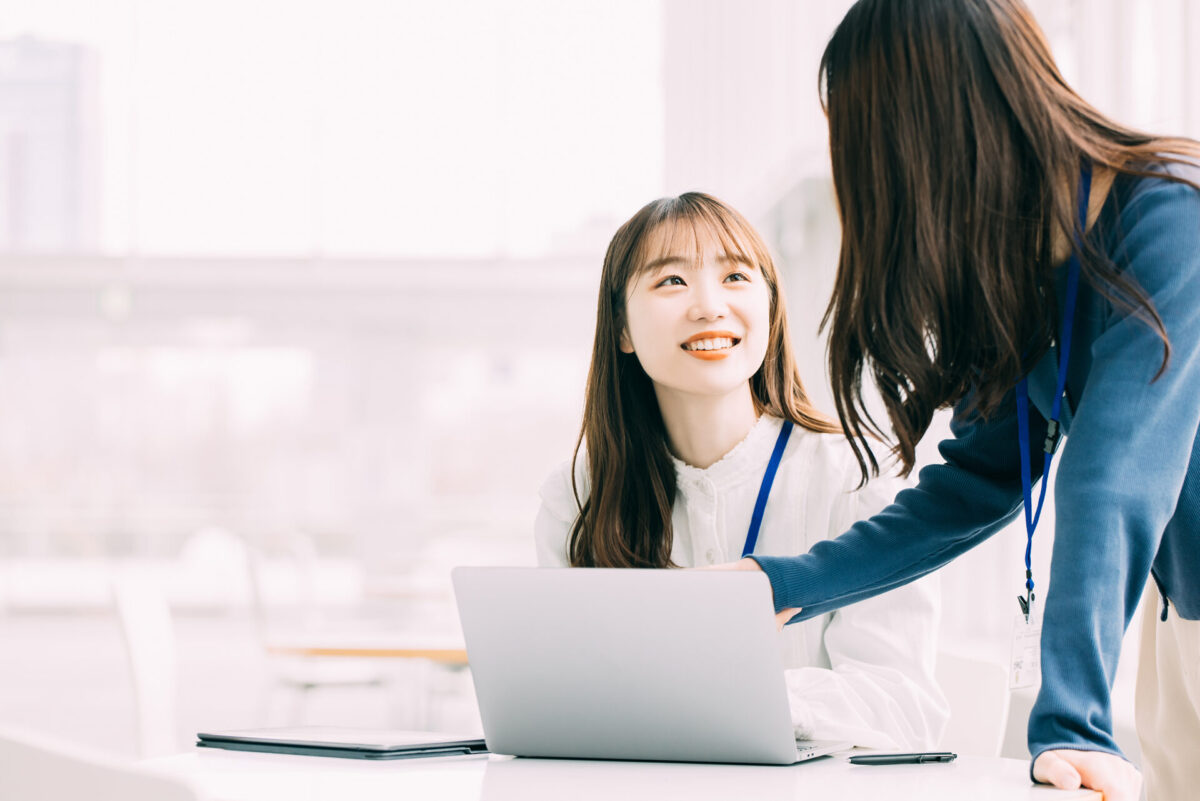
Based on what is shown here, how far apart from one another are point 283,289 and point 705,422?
749 cm

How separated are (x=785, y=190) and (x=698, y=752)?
2803mm

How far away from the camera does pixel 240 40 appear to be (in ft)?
25.7

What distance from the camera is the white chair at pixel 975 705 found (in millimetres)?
1566

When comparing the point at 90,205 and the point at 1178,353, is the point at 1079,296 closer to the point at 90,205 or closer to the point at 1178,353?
the point at 1178,353

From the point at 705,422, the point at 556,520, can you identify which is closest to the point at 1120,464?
the point at 705,422

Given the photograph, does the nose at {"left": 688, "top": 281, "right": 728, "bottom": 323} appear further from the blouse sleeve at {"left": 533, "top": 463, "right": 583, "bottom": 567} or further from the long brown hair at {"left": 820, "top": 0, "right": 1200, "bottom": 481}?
the long brown hair at {"left": 820, "top": 0, "right": 1200, "bottom": 481}

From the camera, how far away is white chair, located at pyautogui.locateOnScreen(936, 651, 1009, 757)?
1566mm

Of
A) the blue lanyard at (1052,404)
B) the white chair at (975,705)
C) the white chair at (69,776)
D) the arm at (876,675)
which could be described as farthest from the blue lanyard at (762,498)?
the white chair at (69,776)

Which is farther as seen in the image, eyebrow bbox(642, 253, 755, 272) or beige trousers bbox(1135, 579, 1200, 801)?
eyebrow bbox(642, 253, 755, 272)

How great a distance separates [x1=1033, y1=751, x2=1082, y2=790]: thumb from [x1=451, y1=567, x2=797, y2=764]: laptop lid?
219 millimetres

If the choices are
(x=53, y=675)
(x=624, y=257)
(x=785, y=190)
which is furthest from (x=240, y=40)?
(x=624, y=257)

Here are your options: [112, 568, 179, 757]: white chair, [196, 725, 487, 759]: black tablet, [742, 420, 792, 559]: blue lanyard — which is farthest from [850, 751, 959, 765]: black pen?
[112, 568, 179, 757]: white chair

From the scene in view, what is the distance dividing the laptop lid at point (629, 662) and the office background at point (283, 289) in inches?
215

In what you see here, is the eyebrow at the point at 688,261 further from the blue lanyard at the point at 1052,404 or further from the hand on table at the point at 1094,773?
the hand on table at the point at 1094,773
